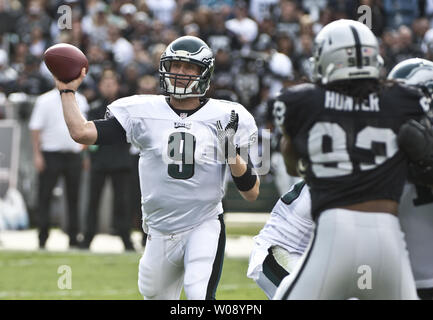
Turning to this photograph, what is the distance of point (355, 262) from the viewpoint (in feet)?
12.3

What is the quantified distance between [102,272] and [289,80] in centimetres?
343

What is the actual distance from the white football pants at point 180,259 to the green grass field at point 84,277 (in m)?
2.55

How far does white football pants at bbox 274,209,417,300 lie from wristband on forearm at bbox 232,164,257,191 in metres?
1.27

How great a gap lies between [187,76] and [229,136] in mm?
383

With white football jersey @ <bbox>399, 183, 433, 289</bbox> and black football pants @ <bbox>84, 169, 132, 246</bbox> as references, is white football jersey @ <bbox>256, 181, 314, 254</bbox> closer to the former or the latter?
white football jersey @ <bbox>399, 183, 433, 289</bbox>

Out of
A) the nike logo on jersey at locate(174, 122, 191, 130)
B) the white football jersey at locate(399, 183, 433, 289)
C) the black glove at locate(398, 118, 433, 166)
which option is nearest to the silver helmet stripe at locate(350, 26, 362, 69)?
the black glove at locate(398, 118, 433, 166)

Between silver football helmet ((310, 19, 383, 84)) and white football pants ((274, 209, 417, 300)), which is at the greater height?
silver football helmet ((310, 19, 383, 84))

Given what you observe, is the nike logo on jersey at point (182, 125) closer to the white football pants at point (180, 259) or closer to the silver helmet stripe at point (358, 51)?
the white football pants at point (180, 259)

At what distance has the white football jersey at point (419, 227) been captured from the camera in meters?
4.39

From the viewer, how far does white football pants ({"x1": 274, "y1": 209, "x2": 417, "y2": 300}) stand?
375 cm

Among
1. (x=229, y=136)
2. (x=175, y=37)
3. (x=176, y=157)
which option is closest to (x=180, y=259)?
(x=176, y=157)

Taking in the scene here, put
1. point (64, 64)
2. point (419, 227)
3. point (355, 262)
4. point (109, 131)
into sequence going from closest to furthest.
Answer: point (355, 262)
point (419, 227)
point (64, 64)
point (109, 131)

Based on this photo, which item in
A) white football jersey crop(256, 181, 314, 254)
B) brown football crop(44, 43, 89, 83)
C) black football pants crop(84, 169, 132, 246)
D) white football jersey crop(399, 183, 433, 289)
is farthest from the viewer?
black football pants crop(84, 169, 132, 246)

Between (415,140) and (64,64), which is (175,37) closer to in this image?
(64,64)
